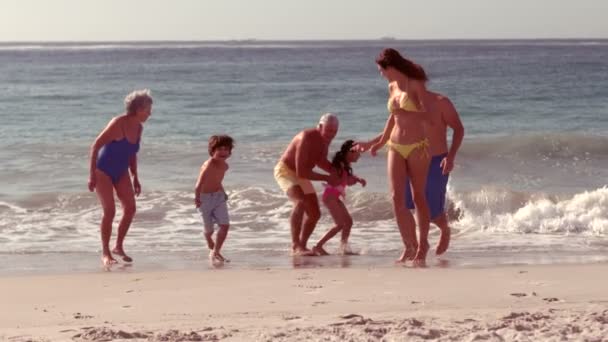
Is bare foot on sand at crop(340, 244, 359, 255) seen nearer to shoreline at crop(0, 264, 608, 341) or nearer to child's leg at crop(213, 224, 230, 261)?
child's leg at crop(213, 224, 230, 261)

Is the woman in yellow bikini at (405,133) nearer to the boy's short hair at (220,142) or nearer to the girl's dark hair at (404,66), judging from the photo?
the girl's dark hair at (404,66)

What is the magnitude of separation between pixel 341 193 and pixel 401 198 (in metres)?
1.32

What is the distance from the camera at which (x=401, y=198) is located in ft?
27.0

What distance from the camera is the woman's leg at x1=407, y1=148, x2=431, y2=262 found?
8.08 m

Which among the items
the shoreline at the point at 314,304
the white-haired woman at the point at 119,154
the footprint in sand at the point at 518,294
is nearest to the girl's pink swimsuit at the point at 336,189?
the shoreline at the point at 314,304

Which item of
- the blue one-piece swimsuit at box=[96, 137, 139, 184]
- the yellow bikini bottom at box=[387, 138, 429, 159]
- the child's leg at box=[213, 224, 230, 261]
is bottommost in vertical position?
the child's leg at box=[213, 224, 230, 261]

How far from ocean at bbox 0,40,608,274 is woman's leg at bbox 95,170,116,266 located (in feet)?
0.49

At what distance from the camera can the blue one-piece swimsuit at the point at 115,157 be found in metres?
8.71

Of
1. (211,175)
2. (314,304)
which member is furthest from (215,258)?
(314,304)

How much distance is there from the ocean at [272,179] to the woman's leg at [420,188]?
367 mm

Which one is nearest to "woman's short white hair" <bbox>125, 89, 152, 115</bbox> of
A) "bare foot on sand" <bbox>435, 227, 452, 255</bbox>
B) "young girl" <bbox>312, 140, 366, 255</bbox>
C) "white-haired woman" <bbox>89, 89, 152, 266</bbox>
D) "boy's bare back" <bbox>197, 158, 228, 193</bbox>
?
"white-haired woman" <bbox>89, 89, 152, 266</bbox>

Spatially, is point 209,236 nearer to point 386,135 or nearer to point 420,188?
→ point 386,135

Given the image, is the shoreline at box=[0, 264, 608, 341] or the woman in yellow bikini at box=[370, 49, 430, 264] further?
the woman in yellow bikini at box=[370, 49, 430, 264]

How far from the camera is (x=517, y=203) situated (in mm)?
12867
